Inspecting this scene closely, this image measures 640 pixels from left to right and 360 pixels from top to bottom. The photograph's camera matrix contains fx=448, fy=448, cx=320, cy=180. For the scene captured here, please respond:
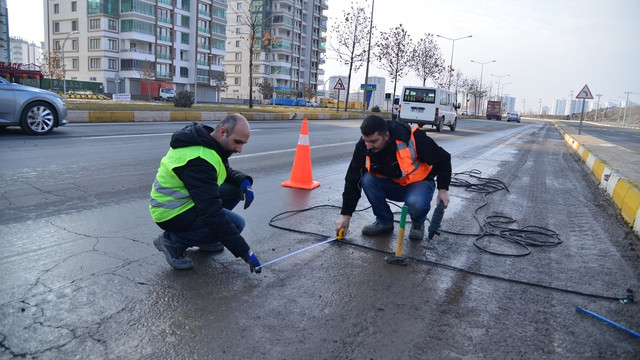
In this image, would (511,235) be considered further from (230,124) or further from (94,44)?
(94,44)

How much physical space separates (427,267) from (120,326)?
2312mm

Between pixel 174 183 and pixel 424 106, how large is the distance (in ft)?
69.8

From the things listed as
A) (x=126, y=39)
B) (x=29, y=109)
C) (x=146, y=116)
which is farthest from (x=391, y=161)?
(x=126, y=39)

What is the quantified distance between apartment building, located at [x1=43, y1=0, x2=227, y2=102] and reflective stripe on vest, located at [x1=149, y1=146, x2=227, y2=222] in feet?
192

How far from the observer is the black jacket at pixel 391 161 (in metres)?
4.10

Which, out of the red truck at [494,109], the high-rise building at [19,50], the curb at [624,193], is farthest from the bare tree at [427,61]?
the high-rise building at [19,50]

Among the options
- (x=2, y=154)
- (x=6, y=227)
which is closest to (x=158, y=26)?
(x=2, y=154)

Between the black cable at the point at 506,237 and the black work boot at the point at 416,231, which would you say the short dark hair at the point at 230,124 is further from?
the black work boot at the point at 416,231

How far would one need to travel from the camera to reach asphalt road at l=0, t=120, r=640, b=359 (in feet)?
7.83

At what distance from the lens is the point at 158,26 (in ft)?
212

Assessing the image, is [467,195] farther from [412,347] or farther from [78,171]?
[78,171]

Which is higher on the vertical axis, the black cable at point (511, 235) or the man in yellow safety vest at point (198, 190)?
the man in yellow safety vest at point (198, 190)

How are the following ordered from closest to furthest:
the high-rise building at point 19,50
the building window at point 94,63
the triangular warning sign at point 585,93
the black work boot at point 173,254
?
the black work boot at point 173,254, the triangular warning sign at point 585,93, the building window at point 94,63, the high-rise building at point 19,50

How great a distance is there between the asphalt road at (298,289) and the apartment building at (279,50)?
8096 cm
